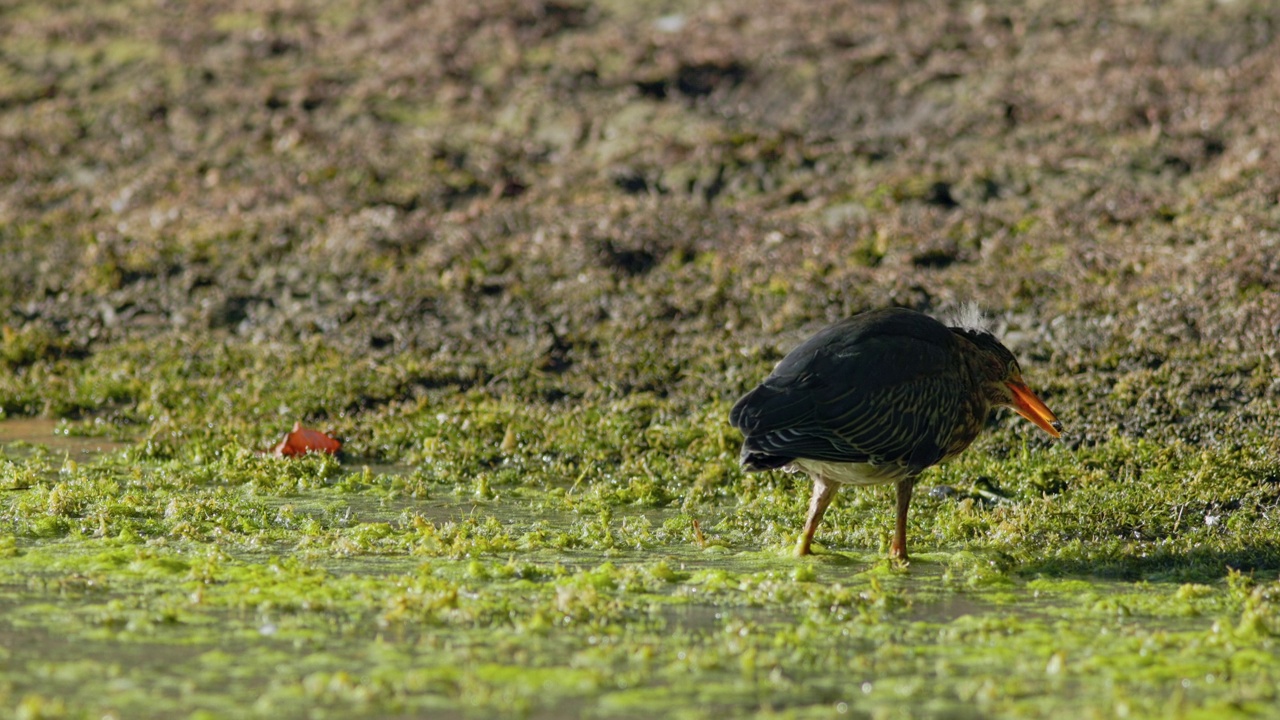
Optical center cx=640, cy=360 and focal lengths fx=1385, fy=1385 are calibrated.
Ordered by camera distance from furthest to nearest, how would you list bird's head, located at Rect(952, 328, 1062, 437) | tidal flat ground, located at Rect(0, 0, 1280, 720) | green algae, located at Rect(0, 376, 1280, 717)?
1. bird's head, located at Rect(952, 328, 1062, 437)
2. tidal flat ground, located at Rect(0, 0, 1280, 720)
3. green algae, located at Rect(0, 376, 1280, 717)

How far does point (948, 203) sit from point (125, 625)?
30.1 feet

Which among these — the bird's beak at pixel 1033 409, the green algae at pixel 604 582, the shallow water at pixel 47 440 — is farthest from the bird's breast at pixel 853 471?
the shallow water at pixel 47 440

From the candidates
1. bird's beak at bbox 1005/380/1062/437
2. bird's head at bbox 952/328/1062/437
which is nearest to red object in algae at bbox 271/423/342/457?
bird's head at bbox 952/328/1062/437

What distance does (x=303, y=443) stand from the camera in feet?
30.6

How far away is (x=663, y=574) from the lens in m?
6.91

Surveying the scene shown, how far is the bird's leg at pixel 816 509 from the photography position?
24.5 feet

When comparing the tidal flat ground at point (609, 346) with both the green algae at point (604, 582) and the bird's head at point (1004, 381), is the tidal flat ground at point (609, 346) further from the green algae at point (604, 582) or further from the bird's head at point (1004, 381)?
the bird's head at point (1004, 381)

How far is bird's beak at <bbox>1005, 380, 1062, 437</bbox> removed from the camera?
324 inches

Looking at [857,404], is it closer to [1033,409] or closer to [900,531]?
[900,531]

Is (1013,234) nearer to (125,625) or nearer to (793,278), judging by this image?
(793,278)

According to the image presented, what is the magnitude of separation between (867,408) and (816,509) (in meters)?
0.65

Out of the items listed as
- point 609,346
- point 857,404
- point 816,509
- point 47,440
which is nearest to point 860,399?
point 857,404

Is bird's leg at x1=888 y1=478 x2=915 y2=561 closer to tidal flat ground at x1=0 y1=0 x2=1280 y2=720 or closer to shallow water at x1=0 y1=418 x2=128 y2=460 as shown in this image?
tidal flat ground at x1=0 y1=0 x2=1280 y2=720

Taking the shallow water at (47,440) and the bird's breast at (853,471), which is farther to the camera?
the shallow water at (47,440)
